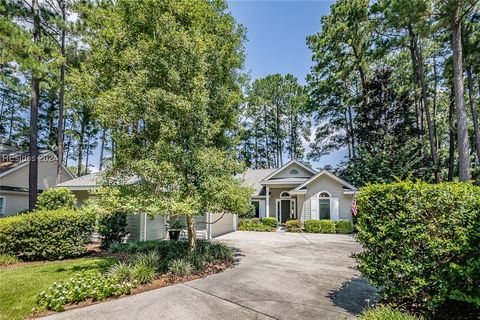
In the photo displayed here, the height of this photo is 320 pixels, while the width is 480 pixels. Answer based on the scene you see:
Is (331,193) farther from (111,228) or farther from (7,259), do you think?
(7,259)

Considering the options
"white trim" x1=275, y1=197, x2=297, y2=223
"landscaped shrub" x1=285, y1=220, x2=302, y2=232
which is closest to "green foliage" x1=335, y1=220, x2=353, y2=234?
"landscaped shrub" x1=285, y1=220, x2=302, y2=232

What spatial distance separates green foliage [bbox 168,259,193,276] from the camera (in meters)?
7.25

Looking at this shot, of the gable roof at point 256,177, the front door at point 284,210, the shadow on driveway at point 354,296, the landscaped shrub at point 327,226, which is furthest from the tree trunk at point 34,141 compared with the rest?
the landscaped shrub at point 327,226

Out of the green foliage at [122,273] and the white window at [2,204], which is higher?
the white window at [2,204]

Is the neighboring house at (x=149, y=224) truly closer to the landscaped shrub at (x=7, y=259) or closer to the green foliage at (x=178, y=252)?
the green foliage at (x=178, y=252)

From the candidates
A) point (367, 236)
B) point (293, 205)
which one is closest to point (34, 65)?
point (367, 236)

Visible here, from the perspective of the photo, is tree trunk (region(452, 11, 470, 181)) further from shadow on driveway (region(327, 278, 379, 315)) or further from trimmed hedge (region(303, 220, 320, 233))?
→ shadow on driveway (region(327, 278, 379, 315))

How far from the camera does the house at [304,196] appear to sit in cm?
1881

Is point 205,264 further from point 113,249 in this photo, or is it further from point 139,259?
point 113,249

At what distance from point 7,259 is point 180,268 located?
22.3 ft

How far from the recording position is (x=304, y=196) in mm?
19953

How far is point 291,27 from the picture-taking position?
14867 millimetres

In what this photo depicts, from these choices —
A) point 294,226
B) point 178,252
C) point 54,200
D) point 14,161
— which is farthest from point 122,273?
point 14,161

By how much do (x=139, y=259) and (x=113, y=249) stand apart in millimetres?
4276
